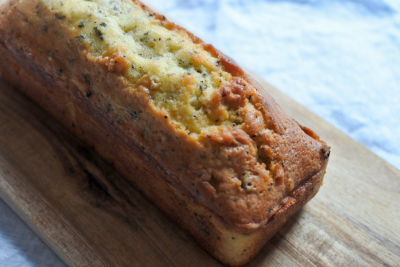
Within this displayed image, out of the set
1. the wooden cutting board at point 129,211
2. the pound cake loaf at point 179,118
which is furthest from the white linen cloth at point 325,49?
the pound cake loaf at point 179,118

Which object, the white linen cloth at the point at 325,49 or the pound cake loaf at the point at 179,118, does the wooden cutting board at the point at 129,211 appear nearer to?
the pound cake loaf at the point at 179,118

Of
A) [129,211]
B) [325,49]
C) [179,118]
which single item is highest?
[179,118]

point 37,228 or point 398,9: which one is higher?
point 398,9

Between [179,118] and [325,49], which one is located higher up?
[179,118]

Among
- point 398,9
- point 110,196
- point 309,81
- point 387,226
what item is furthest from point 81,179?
point 398,9

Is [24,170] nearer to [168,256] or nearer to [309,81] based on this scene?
[168,256]

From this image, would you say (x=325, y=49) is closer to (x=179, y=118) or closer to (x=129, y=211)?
(x=179, y=118)

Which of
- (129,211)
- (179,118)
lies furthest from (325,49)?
(129,211)

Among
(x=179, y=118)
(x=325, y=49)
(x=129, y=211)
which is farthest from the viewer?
(x=325, y=49)
